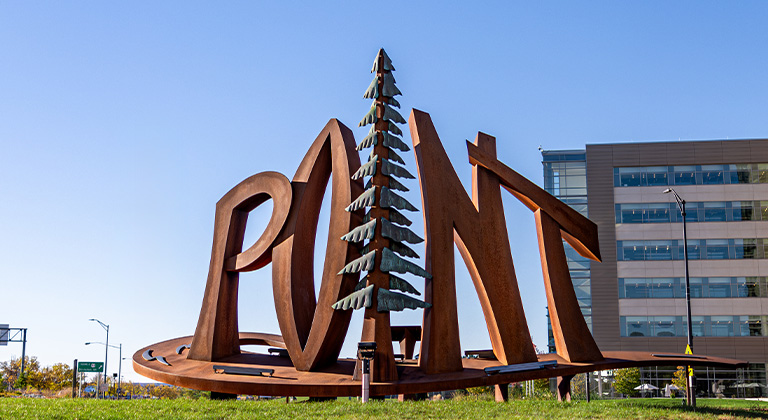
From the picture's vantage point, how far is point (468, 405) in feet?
66.3

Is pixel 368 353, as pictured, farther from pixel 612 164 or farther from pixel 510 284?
pixel 612 164

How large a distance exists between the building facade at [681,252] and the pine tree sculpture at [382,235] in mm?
35097

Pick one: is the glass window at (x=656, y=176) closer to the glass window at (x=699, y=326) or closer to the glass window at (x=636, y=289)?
the glass window at (x=636, y=289)

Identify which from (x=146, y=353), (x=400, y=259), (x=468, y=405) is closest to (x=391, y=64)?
(x=400, y=259)

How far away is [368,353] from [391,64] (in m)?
9.70

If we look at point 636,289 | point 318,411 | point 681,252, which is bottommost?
point 318,411

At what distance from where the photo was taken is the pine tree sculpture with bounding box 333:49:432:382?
70.7ft

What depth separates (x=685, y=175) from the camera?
181ft

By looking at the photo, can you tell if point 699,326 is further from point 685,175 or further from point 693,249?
point 685,175

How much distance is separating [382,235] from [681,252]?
127ft

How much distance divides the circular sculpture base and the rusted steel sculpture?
0.15 ft

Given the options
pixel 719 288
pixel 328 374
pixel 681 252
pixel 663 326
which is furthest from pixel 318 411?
pixel 719 288

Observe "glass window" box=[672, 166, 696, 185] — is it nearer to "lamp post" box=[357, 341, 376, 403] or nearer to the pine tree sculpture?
A: the pine tree sculpture

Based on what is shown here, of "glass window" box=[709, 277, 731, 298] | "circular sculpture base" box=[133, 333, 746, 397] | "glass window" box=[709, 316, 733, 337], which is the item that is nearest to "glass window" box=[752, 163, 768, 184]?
"glass window" box=[709, 277, 731, 298]
